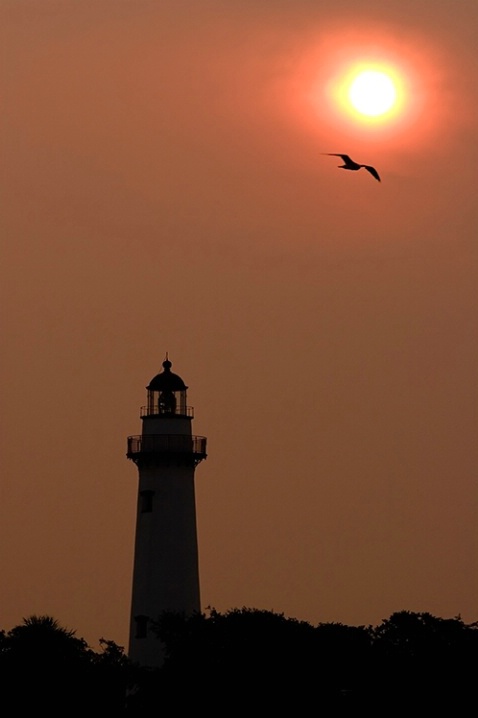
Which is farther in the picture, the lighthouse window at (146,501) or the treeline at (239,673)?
the lighthouse window at (146,501)

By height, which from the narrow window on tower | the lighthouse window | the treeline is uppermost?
the lighthouse window

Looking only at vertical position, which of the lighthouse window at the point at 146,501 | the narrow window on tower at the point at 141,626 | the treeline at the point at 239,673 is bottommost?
the treeline at the point at 239,673

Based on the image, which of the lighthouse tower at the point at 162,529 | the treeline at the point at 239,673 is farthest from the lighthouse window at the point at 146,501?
the treeline at the point at 239,673

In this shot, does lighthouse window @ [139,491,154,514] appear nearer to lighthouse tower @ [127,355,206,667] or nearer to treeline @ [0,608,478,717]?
lighthouse tower @ [127,355,206,667]

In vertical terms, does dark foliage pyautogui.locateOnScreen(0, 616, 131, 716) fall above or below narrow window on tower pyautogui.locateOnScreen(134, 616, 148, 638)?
below

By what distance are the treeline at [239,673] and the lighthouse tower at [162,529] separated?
4.53 meters

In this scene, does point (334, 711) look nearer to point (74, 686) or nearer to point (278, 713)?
point (278, 713)

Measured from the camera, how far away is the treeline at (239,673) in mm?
114375

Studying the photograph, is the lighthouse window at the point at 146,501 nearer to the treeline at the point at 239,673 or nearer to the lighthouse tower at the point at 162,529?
the lighthouse tower at the point at 162,529

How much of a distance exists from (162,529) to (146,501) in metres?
1.50

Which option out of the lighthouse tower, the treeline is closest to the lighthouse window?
the lighthouse tower

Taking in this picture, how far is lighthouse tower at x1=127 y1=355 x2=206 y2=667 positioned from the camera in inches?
5044

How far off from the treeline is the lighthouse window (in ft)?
24.1

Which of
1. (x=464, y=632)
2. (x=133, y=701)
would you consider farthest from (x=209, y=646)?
(x=464, y=632)
